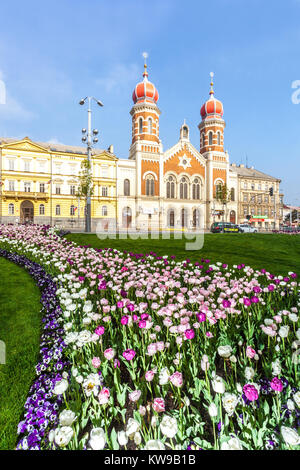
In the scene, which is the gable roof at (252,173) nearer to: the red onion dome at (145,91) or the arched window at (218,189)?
the arched window at (218,189)

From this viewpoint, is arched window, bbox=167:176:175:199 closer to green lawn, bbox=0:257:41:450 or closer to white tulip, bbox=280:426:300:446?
green lawn, bbox=0:257:41:450

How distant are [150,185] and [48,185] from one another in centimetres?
1804

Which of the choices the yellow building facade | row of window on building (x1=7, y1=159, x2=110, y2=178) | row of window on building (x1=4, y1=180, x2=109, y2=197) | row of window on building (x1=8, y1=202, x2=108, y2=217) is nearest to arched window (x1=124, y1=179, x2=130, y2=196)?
the yellow building facade

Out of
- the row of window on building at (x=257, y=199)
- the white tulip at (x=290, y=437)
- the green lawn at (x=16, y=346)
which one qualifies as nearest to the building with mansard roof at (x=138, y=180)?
the row of window on building at (x=257, y=199)

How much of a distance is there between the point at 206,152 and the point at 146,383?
53.6m

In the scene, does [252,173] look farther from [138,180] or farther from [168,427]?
[168,427]

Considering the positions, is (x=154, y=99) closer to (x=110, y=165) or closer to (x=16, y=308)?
(x=110, y=165)

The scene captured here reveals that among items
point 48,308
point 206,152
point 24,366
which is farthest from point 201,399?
point 206,152

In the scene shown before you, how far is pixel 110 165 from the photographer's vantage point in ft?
145

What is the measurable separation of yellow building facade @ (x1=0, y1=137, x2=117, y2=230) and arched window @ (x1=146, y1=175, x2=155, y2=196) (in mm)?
6130

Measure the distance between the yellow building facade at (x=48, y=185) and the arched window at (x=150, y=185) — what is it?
6130 millimetres

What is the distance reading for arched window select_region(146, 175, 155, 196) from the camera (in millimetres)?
44875

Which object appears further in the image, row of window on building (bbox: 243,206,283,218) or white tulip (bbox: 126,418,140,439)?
row of window on building (bbox: 243,206,283,218)

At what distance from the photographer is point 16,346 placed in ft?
11.2
